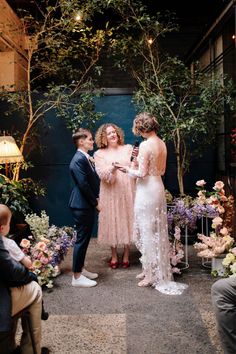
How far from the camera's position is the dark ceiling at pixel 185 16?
7742 mm

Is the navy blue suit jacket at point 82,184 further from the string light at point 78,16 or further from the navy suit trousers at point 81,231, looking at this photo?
the string light at point 78,16

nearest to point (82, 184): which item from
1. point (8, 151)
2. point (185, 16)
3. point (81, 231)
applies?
point (81, 231)

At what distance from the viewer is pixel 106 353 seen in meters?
2.54

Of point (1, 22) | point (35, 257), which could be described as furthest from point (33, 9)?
point (35, 257)

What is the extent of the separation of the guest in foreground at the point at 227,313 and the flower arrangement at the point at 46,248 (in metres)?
1.66

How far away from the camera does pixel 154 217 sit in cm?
368

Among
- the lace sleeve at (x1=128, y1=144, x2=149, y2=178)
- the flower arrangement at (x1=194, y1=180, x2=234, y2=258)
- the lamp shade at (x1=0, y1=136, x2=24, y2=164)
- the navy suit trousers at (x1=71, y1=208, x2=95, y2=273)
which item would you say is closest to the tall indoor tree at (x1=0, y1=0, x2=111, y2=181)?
the lamp shade at (x1=0, y1=136, x2=24, y2=164)

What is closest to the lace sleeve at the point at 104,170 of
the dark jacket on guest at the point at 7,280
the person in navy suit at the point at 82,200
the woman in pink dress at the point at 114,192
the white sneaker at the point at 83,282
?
the woman in pink dress at the point at 114,192

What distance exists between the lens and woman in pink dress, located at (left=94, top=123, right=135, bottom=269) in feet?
14.2

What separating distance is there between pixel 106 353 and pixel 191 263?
219 centimetres

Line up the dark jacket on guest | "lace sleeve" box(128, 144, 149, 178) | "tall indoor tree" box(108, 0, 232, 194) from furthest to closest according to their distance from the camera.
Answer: "tall indoor tree" box(108, 0, 232, 194), "lace sleeve" box(128, 144, 149, 178), the dark jacket on guest

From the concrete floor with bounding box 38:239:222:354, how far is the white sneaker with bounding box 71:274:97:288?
0.06 metres

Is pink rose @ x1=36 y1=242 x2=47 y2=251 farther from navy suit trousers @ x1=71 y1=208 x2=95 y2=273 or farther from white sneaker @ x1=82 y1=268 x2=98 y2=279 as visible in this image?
white sneaker @ x1=82 y1=268 x2=98 y2=279

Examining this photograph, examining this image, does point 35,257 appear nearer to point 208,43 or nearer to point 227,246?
point 227,246
